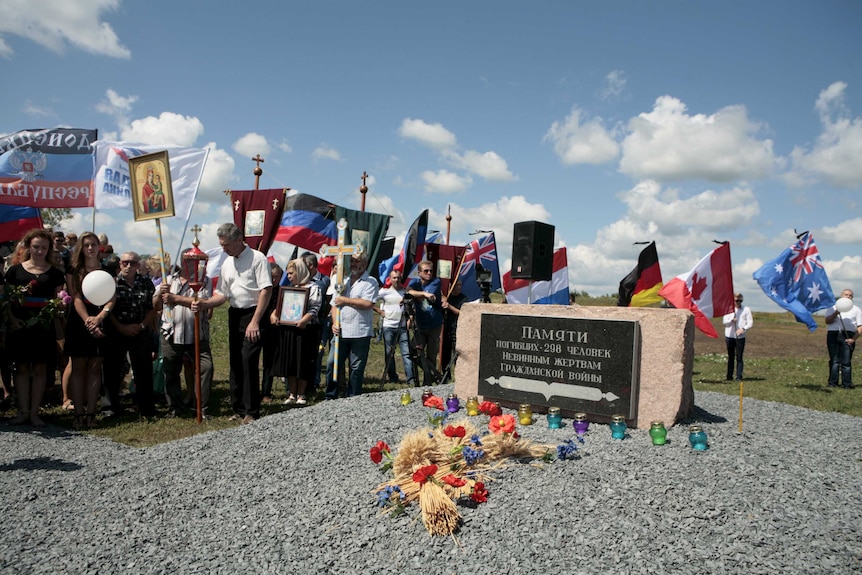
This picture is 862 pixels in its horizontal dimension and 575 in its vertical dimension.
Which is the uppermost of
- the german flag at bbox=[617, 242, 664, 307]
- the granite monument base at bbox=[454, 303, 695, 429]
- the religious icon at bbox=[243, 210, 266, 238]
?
the religious icon at bbox=[243, 210, 266, 238]

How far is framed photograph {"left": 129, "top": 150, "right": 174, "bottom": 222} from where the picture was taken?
21.4 feet

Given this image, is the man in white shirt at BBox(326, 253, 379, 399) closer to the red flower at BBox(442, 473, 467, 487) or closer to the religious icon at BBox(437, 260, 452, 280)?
the religious icon at BBox(437, 260, 452, 280)

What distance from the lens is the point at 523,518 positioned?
3.39 meters

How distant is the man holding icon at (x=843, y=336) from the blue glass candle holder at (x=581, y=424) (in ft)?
28.3

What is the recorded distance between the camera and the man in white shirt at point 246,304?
243 inches

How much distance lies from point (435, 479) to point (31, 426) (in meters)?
4.86

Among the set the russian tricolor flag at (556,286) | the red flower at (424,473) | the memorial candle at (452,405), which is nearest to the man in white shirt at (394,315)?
the memorial candle at (452,405)

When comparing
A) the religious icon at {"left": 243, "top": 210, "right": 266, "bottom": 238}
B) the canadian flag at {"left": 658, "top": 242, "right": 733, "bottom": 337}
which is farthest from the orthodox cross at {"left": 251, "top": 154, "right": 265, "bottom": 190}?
the canadian flag at {"left": 658, "top": 242, "right": 733, "bottom": 337}

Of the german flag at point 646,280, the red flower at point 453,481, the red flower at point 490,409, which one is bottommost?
the red flower at point 453,481

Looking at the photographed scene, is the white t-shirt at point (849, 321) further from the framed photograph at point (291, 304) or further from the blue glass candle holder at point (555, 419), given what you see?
the framed photograph at point (291, 304)

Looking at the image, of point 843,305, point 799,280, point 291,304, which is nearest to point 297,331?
point 291,304

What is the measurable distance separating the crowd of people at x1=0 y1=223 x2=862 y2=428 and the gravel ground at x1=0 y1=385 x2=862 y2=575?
1434mm

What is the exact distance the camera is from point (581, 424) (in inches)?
187

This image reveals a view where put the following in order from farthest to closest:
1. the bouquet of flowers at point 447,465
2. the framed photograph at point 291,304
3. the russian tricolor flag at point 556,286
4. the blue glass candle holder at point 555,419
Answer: the russian tricolor flag at point 556,286 < the framed photograph at point 291,304 < the blue glass candle holder at point 555,419 < the bouquet of flowers at point 447,465
